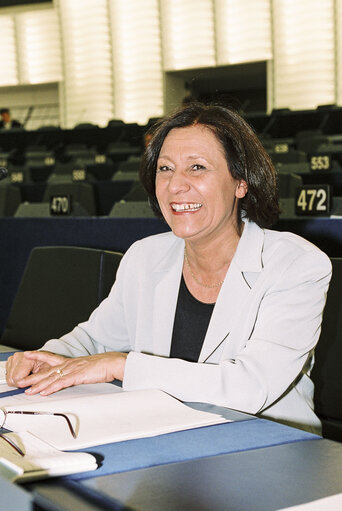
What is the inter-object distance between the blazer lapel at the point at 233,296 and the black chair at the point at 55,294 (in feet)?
2.03

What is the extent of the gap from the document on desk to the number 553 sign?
1205 millimetres

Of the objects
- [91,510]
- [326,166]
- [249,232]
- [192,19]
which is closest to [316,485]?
[91,510]

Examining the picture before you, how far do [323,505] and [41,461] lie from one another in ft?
0.98

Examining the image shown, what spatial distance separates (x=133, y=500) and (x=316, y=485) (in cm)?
19

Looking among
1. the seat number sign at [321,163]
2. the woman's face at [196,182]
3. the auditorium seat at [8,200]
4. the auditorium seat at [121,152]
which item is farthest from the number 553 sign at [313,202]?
the auditorium seat at [121,152]

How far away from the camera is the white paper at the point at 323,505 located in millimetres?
A: 686

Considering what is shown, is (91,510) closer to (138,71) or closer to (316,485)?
(316,485)

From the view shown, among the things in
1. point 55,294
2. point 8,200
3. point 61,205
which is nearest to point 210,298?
point 55,294

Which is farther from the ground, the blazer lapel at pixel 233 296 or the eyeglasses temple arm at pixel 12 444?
the blazer lapel at pixel 233 296

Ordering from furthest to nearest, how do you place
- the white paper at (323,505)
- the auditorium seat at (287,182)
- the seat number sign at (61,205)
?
the auditorium seat at (287,182)
the seat number sign at (61,205)
the white paper at (323,505)

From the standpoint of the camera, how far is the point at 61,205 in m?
3.07

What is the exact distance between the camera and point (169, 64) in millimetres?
14391

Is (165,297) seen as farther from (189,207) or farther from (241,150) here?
(241,150)

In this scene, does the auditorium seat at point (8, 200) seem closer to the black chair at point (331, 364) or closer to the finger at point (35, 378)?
the black chair at point (331, 364)
